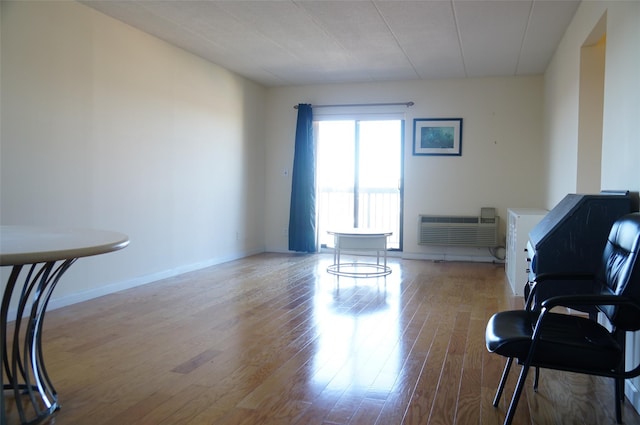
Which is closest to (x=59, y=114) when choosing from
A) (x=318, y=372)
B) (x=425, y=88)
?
(x=318, y=372)

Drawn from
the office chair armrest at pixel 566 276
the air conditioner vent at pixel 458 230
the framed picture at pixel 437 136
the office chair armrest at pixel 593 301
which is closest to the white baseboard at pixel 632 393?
the office chair armrest at pixel 566 276

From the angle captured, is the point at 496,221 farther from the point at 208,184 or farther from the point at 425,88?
the point at 208,184

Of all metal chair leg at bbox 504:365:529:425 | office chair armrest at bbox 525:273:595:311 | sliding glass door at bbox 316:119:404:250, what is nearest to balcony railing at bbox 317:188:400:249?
sliding glass door at bbox 316:119:404:250

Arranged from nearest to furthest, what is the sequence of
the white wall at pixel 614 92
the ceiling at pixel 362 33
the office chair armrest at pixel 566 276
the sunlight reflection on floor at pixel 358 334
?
1. the office chair armrest at pixel 566 276
2. the white wall at pixel 614 92
3. the sunlight reflection on floor at pixel 358 334
4. the ceiling at pixel 362 33

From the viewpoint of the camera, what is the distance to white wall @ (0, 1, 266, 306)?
3.62 meters

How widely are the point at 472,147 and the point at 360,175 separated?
1.55 meters

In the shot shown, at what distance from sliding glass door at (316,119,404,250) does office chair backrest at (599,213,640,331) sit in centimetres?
486

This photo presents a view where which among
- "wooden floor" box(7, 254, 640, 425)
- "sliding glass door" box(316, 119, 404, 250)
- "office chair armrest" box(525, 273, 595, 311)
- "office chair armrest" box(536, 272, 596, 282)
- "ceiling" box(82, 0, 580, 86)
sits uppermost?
"ceiling" box(82, 0, 580, 86)

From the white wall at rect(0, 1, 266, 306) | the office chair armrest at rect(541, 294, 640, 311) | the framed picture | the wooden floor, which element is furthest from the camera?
the framed picture

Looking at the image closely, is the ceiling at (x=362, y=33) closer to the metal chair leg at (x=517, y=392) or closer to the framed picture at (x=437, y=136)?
the framed picture at (x=437, y=136)

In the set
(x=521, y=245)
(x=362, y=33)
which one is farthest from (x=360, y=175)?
(x=521, y=245)

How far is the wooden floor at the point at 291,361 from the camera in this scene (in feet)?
7.14

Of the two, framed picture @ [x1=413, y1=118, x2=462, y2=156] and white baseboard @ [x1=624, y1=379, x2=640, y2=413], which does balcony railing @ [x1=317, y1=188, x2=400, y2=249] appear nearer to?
framed picture @ [x1=413, y1=118, x2=462, y2=156]

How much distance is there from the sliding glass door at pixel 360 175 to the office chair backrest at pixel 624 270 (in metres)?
4.86
